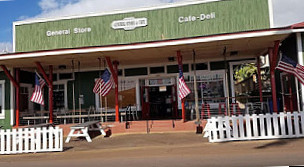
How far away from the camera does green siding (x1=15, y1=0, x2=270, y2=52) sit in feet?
43.8

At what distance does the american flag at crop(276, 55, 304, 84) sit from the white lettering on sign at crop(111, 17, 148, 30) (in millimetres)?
7242

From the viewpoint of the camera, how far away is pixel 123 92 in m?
14.6

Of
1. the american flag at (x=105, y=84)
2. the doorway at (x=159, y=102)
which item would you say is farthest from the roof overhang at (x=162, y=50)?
the doorway at (x=159, y=102)

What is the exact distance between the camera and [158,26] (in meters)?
14.0

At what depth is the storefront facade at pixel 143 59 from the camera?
512 inches

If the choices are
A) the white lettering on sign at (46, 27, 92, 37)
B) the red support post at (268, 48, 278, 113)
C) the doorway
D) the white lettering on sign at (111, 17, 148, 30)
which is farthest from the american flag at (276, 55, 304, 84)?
the white lettering on sign at (46, 27, 92, 37)

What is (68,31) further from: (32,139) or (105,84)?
(32,139)

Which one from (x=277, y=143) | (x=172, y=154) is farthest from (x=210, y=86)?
(x=172, y=154)

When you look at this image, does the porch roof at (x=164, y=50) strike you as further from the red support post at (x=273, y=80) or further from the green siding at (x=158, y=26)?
the green siding at (x=158, y=26)

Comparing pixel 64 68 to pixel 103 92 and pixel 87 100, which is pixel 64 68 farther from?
pixel 103 92

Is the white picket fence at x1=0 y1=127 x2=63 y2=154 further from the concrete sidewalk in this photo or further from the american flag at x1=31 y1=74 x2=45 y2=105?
the american flag at x1=31 y1=74 x2=45 y2=105

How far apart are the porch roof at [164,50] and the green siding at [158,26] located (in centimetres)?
154

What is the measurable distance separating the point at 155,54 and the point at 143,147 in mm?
4908

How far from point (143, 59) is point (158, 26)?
7.43 ft
